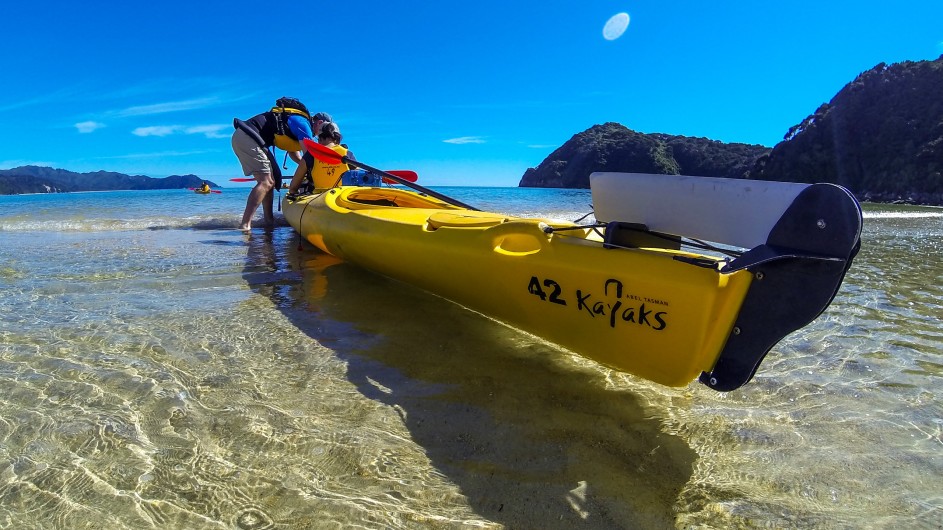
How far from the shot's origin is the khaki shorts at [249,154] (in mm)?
7645

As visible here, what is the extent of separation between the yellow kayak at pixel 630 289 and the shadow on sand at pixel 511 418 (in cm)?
25

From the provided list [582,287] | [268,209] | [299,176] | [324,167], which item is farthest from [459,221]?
[268,209]

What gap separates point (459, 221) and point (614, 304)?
1.23m

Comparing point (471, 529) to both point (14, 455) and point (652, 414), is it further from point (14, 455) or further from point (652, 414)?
point (14, 455)

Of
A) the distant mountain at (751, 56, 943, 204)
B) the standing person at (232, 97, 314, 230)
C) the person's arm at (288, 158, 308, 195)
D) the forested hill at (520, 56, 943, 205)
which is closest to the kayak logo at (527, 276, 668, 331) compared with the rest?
the person's arm at (288, 158, 308, 195)

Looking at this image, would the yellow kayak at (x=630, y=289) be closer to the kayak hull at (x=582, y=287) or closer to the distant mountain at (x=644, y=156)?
the kayak hull at (x=582, y=287)

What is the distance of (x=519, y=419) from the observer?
1990 millimetres

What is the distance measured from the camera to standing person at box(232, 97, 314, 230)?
7633mm

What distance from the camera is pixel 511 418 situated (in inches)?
78.6

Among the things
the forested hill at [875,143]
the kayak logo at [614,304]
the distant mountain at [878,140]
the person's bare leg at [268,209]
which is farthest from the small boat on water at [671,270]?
the distant mountain at [878,140]

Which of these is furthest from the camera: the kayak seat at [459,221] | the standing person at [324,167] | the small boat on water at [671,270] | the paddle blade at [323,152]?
the standing person at [324,167]

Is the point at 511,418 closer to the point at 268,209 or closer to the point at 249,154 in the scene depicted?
the point at 249,154

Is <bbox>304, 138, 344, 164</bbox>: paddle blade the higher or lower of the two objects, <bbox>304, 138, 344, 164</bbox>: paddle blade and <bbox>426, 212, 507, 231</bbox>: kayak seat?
the higher

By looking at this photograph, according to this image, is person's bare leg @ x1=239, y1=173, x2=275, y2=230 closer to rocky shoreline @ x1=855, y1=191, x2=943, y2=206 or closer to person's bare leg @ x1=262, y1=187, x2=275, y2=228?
person's bare leg @ x1=262, y1=187, x2=275, y2=228
